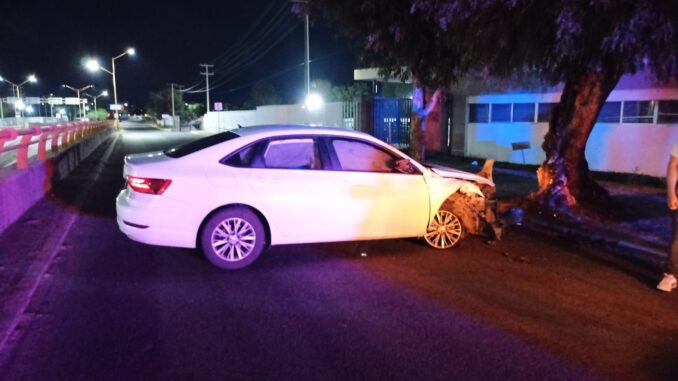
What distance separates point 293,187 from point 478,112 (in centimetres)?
1421

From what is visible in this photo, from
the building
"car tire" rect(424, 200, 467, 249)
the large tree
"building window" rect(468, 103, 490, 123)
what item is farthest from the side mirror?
"building window" rect(468, 103, 490, 123)

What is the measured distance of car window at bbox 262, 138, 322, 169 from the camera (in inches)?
271

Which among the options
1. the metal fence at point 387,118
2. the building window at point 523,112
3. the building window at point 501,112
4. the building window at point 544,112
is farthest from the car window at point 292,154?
the metal fence at point 387,118

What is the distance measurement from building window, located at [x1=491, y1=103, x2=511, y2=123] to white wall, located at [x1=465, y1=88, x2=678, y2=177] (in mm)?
156

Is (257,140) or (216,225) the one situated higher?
(257,140)

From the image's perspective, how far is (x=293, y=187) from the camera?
679 centimetres

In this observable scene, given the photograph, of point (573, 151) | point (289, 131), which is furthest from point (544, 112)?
point (289, 131)

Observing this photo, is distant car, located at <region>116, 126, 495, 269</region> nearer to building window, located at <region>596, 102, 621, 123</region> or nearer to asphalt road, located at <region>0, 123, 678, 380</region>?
asphalt road, located at <region>0, 123, 678, 380</region>

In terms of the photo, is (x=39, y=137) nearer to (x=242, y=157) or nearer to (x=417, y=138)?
(x=242, y=157)

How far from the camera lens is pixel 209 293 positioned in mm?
5848

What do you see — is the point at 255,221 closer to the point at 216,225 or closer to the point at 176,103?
the point at 216,225

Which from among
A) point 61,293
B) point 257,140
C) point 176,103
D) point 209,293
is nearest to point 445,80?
point 257,140

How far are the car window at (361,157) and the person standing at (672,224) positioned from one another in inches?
115

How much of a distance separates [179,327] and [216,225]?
177 centimetres
